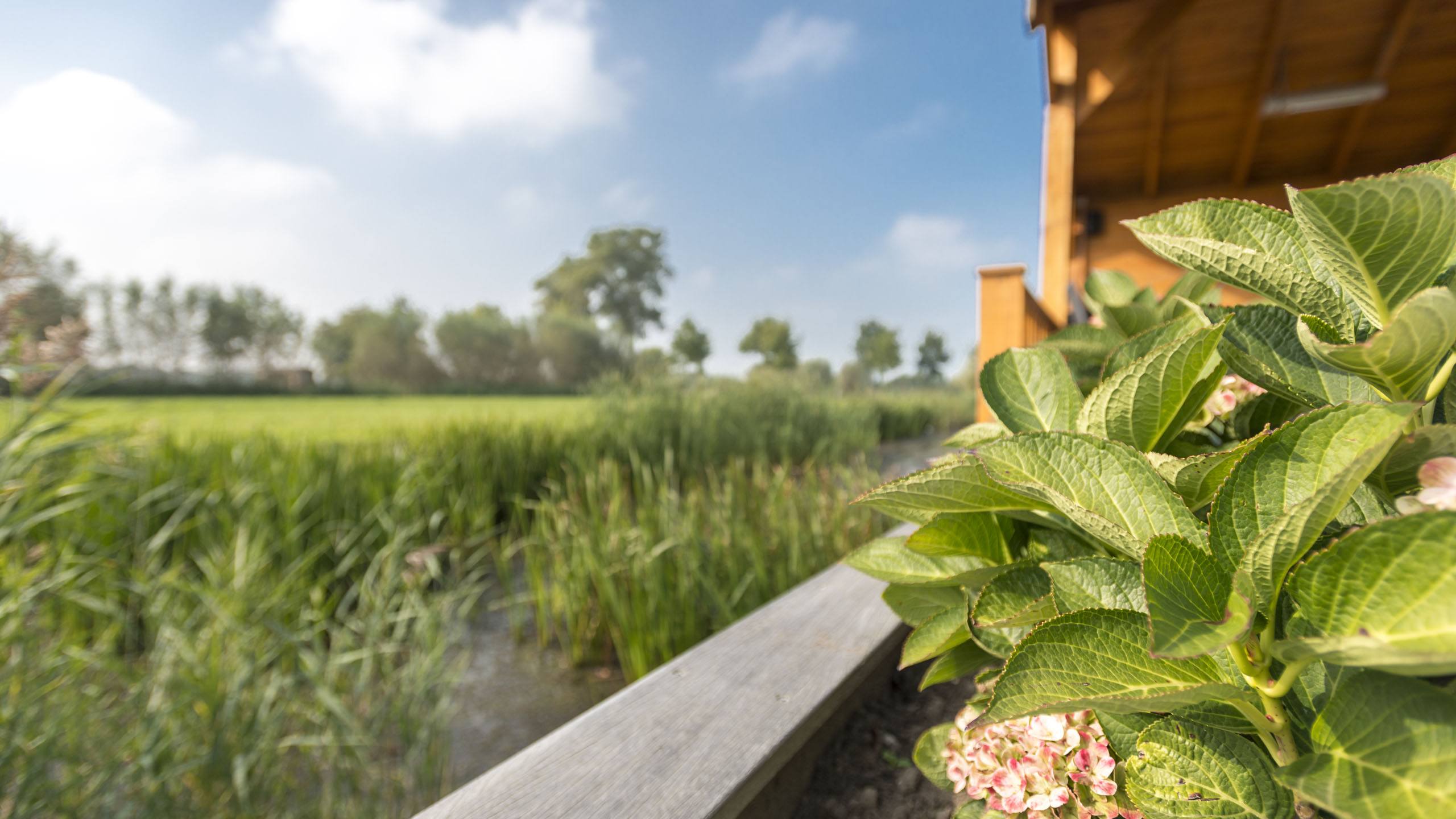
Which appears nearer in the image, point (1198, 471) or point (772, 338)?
point (1198, 471)

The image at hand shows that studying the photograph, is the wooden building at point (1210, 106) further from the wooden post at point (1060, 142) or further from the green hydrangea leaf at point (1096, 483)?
the green hydrangea leaf at point (1096, 483)

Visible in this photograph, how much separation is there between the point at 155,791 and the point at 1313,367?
2021 millimetres

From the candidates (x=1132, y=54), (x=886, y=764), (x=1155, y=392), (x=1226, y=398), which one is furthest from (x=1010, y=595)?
(x=1132, y=54)

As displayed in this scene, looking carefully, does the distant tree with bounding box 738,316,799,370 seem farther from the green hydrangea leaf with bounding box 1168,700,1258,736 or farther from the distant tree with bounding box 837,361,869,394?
the green hydrangea leaf with bounding box 1168,700,1258,736

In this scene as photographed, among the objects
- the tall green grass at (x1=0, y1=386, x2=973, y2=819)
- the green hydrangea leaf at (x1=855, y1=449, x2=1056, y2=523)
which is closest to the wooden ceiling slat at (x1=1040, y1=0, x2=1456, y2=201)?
the tall green grass at (x1=0, y1=386, x2=973, y2=819)

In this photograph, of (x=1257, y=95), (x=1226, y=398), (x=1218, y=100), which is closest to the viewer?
(x=1226, y=398)

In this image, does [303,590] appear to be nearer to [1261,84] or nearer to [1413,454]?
[1413,454]

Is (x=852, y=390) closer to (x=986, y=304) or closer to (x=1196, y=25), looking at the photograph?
(x=1196, y=25)

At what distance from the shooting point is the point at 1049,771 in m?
0.48

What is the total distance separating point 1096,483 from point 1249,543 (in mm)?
77

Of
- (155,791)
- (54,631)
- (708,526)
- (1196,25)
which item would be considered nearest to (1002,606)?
(155,791)

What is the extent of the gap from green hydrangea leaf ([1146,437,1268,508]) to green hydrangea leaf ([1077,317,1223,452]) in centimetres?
3

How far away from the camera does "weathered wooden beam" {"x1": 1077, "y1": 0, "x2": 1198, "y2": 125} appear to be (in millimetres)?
3197

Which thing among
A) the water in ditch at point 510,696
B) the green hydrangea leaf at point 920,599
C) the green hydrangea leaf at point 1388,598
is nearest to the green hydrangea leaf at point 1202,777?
the green hydrangea leaf at point 1388,598
